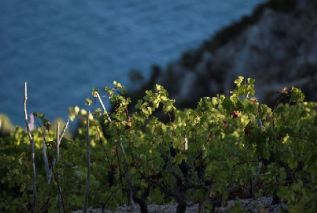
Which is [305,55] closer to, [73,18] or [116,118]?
[116,118]

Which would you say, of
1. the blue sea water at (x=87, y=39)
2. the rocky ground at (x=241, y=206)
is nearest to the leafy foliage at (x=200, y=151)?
the rocky ground at (x=241, y=206)

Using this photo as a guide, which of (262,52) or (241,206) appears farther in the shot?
(262,52)

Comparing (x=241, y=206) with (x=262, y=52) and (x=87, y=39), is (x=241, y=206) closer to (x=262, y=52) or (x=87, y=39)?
(x=262, y=52)

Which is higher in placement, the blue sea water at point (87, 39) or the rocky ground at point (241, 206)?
the blue sea water at point (87, 39)

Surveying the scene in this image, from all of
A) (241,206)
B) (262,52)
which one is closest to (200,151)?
(241,206)

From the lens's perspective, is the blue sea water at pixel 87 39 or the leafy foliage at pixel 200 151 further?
the blue sea water at pixel 87 39

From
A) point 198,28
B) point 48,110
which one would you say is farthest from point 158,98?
point 198,28

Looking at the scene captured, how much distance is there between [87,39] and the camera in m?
133

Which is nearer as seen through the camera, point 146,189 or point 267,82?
point 146,189

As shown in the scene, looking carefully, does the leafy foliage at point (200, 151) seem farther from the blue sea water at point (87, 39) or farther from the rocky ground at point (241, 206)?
the blue sea water at point (87, 39)

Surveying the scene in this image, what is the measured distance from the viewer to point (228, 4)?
437ft

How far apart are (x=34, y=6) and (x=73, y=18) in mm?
10678

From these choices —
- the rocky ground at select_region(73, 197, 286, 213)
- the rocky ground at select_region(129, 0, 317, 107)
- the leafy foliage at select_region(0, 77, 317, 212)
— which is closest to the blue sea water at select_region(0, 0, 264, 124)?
the rocky ground at select_region(129, 0, 317, 107)

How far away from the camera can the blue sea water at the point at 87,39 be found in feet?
390
